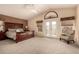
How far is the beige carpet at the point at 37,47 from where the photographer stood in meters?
1.84

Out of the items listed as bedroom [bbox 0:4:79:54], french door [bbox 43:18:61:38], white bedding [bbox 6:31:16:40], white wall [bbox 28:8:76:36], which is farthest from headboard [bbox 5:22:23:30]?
french door [bbox 43:18:61:38]

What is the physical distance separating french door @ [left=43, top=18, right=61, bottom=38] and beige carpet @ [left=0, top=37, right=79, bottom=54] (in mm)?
186

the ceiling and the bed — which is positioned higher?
the ceiling

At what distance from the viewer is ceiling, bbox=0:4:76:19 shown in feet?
6.10

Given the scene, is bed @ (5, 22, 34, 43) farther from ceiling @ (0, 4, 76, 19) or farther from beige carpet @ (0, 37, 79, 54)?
ceiling @ (0, 4, 76, 19)

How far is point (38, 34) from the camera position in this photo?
7.04 feet

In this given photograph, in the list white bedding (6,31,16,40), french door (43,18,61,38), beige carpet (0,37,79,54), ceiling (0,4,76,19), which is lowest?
beige carpet (0,37,79,54)

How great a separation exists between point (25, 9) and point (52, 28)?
89cm

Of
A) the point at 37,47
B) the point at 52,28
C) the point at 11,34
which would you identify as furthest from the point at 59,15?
the point at 11,34

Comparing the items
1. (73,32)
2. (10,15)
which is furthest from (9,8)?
(73,32)

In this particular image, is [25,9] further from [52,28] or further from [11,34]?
[52,28]

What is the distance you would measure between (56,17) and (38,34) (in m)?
0.69

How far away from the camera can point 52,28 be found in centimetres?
206
